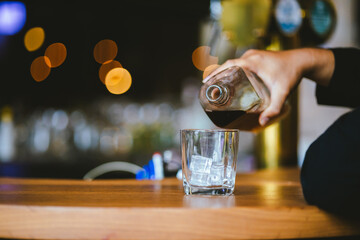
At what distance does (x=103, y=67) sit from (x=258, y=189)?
11.3 ft

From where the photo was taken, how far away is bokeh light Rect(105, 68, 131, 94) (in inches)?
163

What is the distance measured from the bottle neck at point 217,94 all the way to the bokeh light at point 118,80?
3390 millimetres

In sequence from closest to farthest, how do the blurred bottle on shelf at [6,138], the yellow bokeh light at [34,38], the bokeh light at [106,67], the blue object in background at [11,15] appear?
the blurred bottle on shelf at [6,138] < the blue object in background at [11,15] < the yellow bokeh light at [34,38] < the bokeh light at [106,67]

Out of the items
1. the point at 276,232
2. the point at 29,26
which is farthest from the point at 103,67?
the point at 276,232

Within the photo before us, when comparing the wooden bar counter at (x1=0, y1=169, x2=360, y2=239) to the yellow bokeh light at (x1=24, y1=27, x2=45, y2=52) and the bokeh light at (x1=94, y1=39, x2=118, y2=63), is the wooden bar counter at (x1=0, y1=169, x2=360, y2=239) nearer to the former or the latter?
the yellow bokeh light at (x1=24, y1=27, x2=45, y2=52)

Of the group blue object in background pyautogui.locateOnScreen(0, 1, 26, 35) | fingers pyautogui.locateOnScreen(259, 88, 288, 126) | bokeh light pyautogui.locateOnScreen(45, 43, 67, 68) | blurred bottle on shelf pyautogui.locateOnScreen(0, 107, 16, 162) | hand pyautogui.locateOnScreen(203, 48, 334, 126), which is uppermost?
blue object in background pyautogui.locateOnScreen(0, 1, 26, 35)

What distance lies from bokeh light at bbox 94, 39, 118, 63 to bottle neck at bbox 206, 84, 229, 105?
130 inches

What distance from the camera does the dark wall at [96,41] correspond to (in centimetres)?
354

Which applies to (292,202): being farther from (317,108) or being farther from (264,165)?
(317,108)

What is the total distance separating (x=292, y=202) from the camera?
0.66 meters

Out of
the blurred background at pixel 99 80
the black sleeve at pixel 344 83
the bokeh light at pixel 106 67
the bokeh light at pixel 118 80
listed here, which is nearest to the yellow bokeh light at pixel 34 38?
the blurred background at pixel 99 80

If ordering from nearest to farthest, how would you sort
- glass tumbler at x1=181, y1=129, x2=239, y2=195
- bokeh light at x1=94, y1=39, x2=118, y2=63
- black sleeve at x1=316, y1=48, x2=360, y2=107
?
glass tumbler at x1=181, y1=129, x2=239, y2=195 < black sleeve at x1=316, y1=48, x2=360, y2=107 < bokeh light at x1=94, y1=39, x2=118, y2=63

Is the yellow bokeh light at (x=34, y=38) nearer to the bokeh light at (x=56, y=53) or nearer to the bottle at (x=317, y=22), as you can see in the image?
the bokeh light at (x=56, y=53)

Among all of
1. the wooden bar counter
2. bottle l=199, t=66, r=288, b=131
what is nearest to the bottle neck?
bottle l=199, t=66, r=288, b=131
